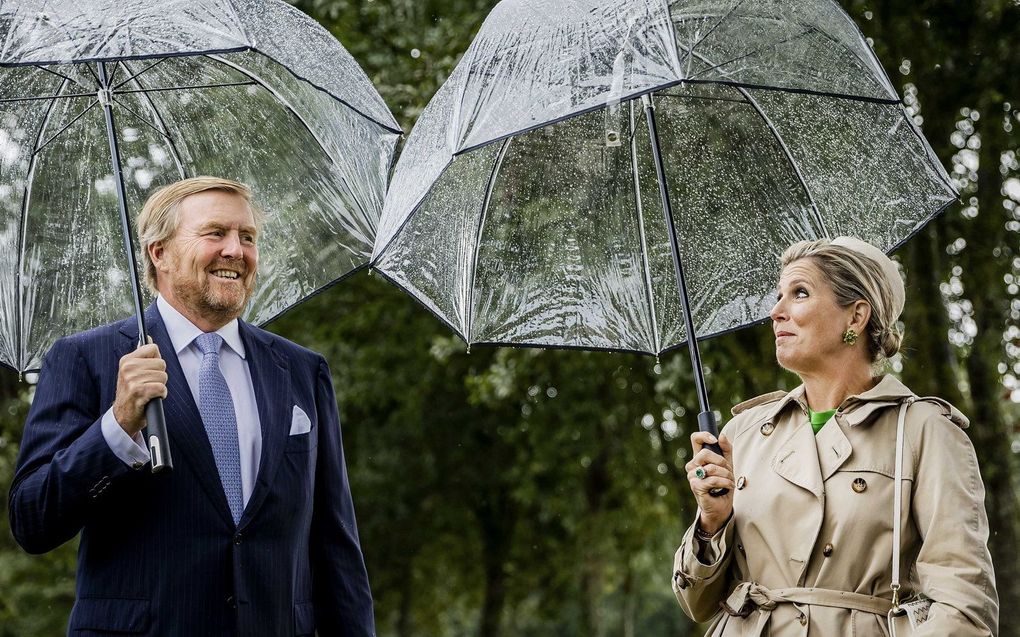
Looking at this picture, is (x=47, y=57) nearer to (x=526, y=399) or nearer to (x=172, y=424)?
(x=172, y=424)

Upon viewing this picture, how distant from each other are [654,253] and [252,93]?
1667 millimetres

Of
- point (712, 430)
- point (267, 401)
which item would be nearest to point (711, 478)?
point (712, 430)

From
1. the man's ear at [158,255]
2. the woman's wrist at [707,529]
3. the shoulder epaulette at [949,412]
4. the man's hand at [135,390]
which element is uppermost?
the man's ear at [158,255]

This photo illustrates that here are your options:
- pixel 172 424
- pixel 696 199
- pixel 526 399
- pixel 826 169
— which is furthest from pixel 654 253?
pixel 526 399

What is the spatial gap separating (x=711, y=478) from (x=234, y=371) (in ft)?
5.20

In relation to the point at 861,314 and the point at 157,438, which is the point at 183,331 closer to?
the point at 157,438

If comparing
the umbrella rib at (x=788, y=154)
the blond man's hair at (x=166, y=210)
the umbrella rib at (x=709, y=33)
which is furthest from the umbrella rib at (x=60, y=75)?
the umbrella rib at (x=788, y=154)

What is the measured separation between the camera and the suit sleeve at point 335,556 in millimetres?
4180

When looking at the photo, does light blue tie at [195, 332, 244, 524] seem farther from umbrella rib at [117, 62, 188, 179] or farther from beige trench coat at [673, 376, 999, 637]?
beige trench coat at [673, 376, 999, 637]

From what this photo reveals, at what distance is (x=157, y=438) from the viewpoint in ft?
11.7

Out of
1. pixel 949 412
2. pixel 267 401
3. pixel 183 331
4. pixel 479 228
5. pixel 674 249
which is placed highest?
pixel 479 228

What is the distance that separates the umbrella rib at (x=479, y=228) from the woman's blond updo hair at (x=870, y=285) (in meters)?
1.27

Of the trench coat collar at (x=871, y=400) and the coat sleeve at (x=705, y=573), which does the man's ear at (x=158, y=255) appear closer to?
the coat sleeve at (x=705, y=573)

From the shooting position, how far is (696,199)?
490 centimetres
